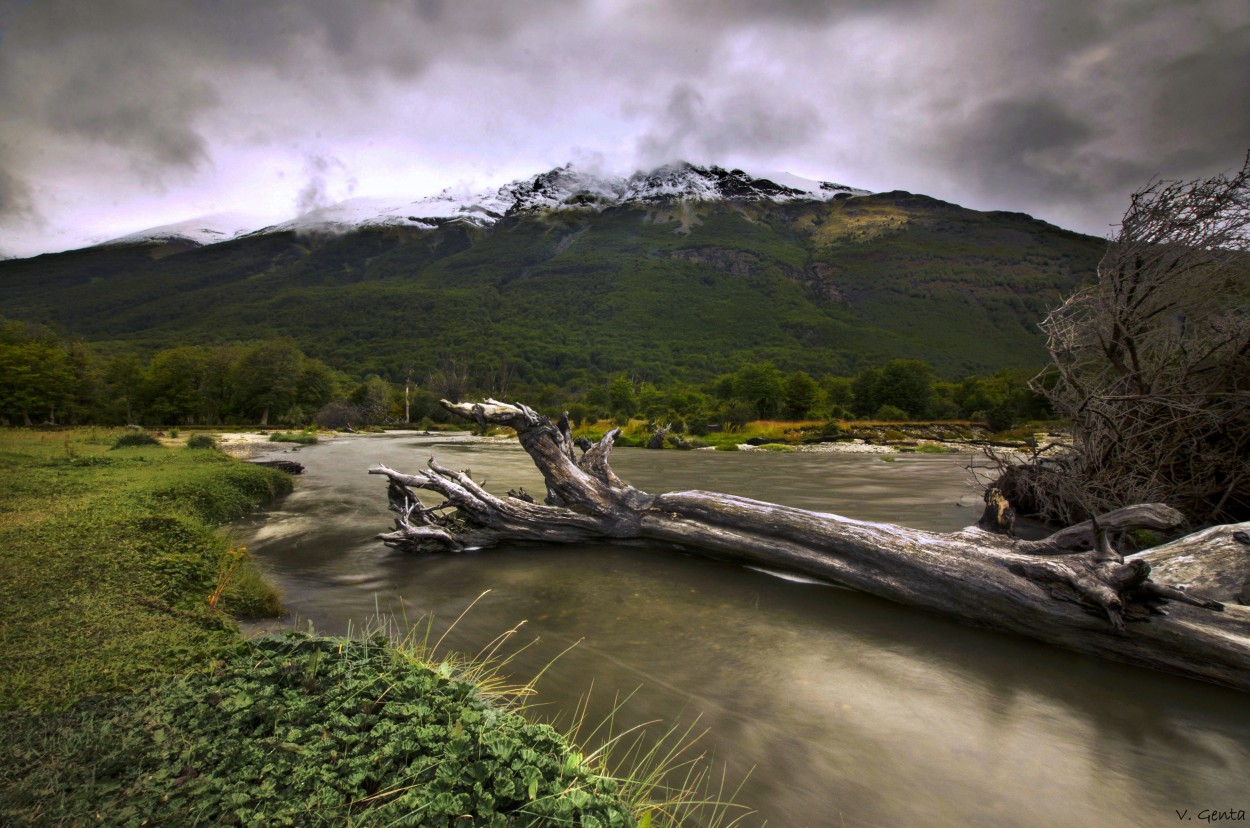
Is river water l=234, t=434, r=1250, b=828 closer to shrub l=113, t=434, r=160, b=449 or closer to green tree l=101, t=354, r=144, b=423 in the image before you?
shrub l=113, t=434, r=160, b=449

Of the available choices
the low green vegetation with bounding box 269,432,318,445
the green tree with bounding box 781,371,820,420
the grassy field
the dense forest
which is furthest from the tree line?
the grassy field

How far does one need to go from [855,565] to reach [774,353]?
388 feet

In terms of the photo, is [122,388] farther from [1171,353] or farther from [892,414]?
[892,414]

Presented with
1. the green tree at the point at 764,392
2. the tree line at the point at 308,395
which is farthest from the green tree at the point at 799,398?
the green tree at the point at 764,392

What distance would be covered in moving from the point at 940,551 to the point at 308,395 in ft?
276

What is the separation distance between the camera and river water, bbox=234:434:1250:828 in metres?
3.34

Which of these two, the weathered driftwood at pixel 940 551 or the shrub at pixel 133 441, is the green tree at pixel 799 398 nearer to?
the weathered driftwood at pixel 940 551

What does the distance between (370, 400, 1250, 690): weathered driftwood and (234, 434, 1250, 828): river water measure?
0.33m

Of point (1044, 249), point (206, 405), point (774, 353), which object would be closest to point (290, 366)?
point (206, 405)

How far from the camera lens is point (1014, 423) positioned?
150ft

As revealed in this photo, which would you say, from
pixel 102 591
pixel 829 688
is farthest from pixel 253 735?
pixel 829 688

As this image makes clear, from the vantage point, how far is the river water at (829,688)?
3343 millimetres

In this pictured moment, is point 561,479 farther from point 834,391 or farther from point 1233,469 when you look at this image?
point 834,391

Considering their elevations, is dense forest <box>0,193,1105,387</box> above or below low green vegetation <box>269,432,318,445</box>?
above
